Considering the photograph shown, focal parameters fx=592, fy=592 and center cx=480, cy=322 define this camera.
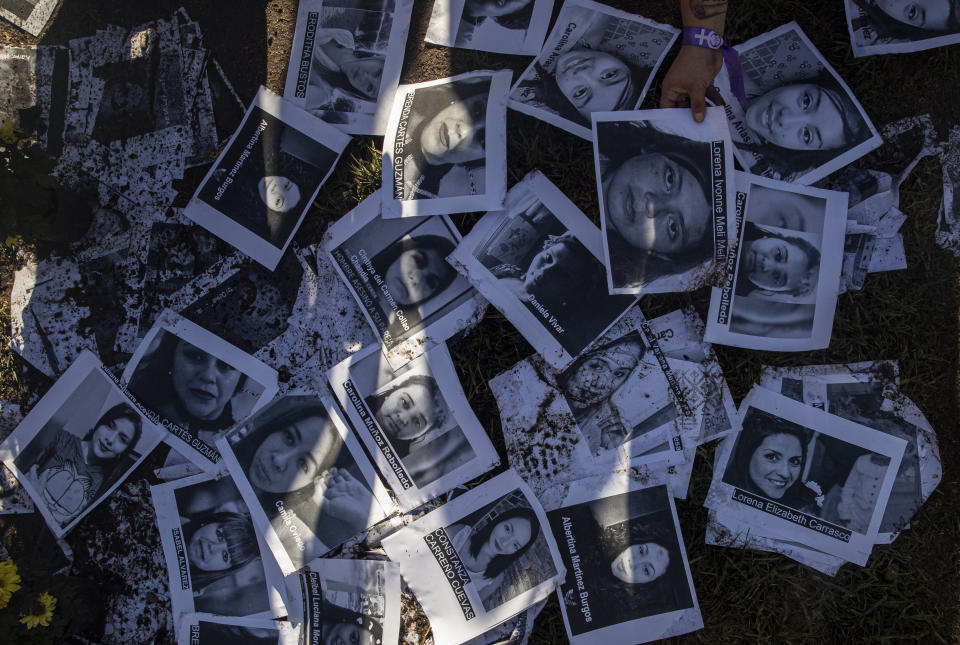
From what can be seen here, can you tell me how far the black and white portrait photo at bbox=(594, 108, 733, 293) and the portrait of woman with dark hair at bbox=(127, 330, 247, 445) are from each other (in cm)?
95

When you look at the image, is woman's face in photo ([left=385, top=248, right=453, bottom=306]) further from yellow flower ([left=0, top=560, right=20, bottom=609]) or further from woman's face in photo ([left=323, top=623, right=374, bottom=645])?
yellow flower ([left=0, top=560, right=20, bottom=609])

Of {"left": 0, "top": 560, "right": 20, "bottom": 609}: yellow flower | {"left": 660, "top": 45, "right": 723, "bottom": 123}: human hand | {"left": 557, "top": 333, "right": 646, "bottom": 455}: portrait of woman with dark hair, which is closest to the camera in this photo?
{"left": 0, "top": 560, "right": 20, "bottom": 609}: yellow flower

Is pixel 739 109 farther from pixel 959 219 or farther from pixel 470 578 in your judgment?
pixel 470 578

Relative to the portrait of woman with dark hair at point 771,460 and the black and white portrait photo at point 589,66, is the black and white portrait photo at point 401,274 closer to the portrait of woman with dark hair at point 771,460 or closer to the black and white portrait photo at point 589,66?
the black and white portrait photo at point 589,66

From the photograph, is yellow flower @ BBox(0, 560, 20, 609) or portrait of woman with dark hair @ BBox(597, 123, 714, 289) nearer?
yellow flower @ BBox(0, 560, 20, 609)

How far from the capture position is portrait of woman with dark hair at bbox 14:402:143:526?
144cm

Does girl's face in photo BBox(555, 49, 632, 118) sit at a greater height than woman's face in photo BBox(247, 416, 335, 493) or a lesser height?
greater

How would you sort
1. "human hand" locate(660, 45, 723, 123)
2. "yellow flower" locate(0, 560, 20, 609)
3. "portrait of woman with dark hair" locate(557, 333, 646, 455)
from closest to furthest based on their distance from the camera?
"yellow flower" locate(0, 560, 20, 609) → "human hand" locate(660, 45, 723, 123) → "portrait of woman with dark hair" locate(557, 333, 646, 455)

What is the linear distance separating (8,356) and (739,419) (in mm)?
1785

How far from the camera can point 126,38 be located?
148 cm

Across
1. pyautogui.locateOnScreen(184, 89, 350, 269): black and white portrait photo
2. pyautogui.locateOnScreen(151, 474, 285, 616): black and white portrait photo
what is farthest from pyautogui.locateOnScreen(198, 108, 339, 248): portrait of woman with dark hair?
pyautogui.locateOnScreen(151, 474, 285, 616): black and white portrait photo

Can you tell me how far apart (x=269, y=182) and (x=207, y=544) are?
34.9 inches

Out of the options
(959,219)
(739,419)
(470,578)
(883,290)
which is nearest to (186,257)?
(470,578)

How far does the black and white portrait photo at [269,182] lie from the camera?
1.43m
